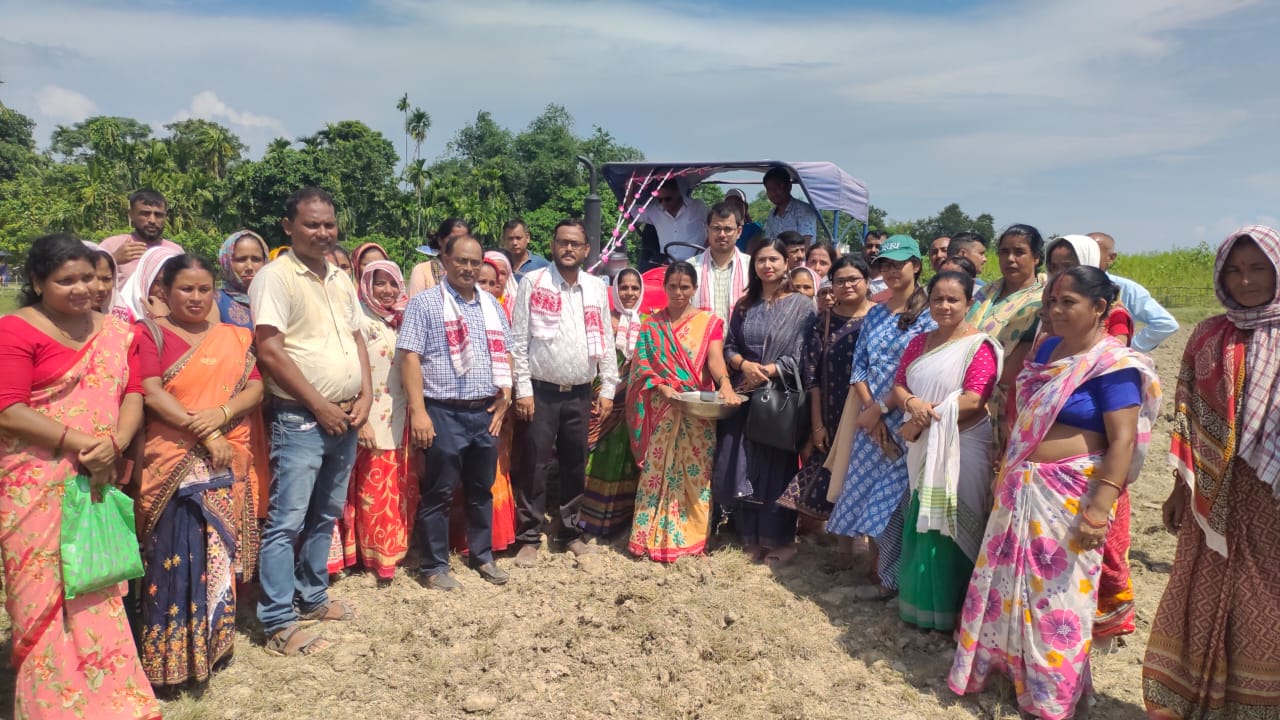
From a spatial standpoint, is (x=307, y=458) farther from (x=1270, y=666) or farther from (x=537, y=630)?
(x=1270, y=666)

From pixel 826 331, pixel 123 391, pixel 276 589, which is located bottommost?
pixel 276 589

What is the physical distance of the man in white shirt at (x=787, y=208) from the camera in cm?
711

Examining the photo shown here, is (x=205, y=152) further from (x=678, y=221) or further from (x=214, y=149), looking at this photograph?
(x=678, y=221)

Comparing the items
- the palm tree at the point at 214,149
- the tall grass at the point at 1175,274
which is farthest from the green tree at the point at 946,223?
the palm tree at the point at 214,149

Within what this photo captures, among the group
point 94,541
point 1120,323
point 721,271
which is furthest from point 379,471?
point 1120,323

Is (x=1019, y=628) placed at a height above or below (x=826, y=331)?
below

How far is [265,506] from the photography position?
3686mm

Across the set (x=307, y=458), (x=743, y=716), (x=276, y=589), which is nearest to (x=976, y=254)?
(x=743, y=716)

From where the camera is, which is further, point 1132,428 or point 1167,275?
point 1167,275

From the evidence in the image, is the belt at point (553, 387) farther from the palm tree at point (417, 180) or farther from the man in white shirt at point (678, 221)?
the palm tree at point (417, 180)

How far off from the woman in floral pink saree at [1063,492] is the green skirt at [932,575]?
41 cm

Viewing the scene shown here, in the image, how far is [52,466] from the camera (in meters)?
2.60

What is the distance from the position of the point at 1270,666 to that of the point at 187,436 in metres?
4.02

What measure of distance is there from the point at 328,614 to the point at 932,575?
2.88 m
